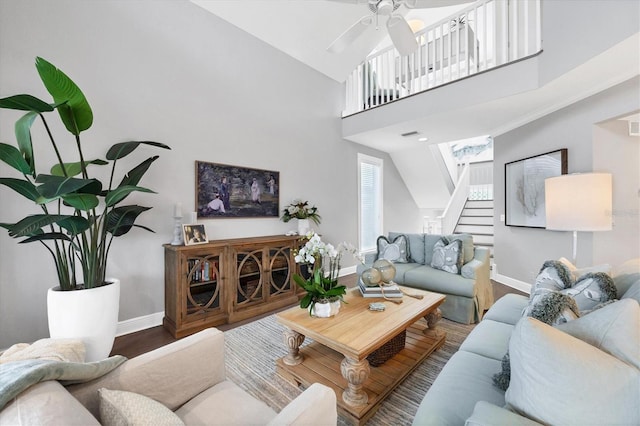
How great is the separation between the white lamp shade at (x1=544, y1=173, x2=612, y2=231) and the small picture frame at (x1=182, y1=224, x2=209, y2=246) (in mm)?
3476

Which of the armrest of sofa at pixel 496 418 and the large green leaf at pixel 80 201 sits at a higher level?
the large green leaf at pixel 80 201

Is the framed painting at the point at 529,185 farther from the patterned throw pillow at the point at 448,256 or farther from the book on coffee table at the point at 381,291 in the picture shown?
the book on coffee table at the point at 381,291

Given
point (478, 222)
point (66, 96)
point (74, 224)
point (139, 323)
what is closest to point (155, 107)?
point (66, 96)

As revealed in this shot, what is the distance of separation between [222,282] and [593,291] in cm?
300

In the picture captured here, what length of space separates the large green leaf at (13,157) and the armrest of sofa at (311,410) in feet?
7.20

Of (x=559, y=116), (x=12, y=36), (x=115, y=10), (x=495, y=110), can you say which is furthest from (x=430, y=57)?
(x=12, y=36)

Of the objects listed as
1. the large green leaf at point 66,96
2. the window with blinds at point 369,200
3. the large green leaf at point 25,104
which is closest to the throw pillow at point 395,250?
the window with blinds at point 369,200

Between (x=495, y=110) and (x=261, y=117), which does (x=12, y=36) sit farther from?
(x=495, y=110)

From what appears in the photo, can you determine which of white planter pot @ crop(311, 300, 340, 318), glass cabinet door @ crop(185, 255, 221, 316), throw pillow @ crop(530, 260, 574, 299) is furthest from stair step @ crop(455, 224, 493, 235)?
glass cabinet door @ crop(185, 255, 221, 316)

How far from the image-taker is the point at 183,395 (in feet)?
3.77

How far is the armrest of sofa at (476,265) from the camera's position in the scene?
2922 millimetres

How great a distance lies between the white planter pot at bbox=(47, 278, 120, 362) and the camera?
1806 millimetres

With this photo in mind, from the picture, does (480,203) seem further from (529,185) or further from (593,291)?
(593,291)

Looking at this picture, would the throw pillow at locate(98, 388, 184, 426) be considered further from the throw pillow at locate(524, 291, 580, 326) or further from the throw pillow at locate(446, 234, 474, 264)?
the throw pillow at locate(446, 234, 474, 264)
